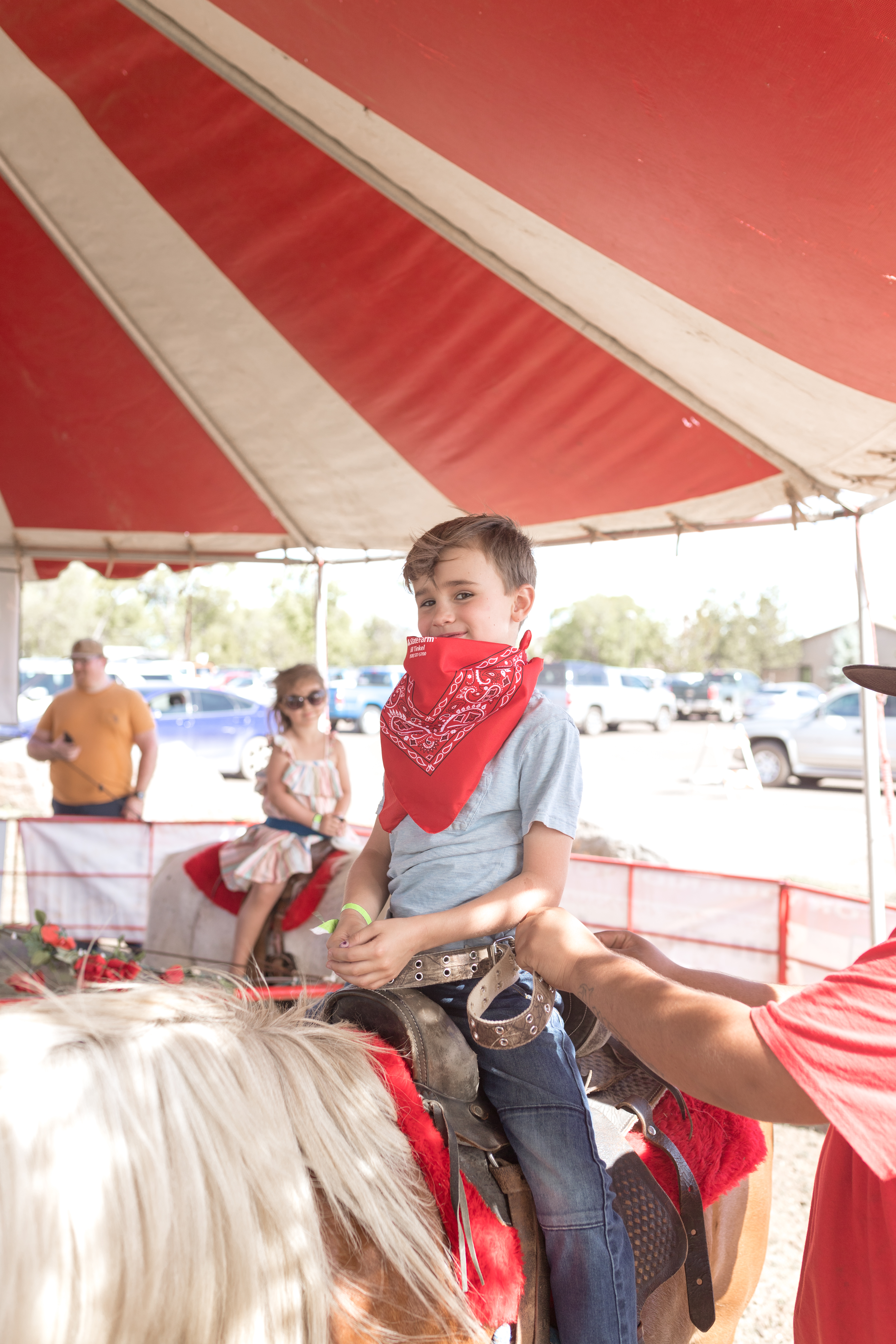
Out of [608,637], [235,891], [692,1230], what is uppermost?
[608,637]

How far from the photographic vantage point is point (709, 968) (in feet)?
15.9

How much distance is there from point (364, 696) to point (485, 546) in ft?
83.0

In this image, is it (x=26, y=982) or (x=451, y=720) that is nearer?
(x=26, y=982)

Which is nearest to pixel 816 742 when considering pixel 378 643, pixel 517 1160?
pixel 517 1160

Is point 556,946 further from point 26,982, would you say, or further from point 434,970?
point 26,982

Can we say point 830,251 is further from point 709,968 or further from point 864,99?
point 709,968

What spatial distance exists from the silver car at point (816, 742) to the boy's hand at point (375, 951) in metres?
14.5

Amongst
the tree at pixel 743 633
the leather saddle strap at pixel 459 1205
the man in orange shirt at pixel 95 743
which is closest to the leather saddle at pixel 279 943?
the man in orange shirt at pixel 95 743

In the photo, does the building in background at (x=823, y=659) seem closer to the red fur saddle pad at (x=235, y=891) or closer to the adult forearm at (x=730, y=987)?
the red fur saddle pad at (x=235, y=891)

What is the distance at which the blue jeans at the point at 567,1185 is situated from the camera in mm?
1471

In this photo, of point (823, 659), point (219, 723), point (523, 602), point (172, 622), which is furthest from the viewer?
point (823, 659)

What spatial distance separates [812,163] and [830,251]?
0.29 m

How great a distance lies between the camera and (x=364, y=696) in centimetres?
2695

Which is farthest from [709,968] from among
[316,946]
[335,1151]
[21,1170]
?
[21,1170]
